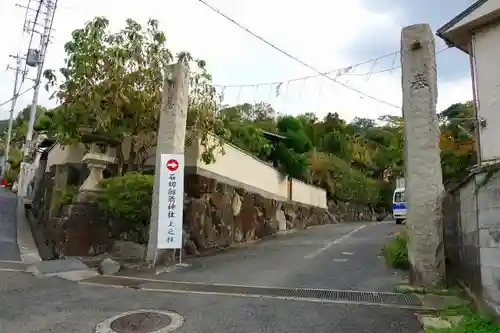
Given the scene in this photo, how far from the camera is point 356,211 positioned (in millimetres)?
30906

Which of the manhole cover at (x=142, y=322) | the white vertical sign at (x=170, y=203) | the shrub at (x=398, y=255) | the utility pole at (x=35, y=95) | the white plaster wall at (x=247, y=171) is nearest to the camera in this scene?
the manhole cover at (x=142, y=322)

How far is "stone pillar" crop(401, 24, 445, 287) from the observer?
655 centimetres

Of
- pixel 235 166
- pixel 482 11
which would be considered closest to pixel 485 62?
pixel 482 11

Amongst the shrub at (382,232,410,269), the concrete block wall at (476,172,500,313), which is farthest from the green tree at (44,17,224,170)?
the concrete block wall at (476,172,500,313)

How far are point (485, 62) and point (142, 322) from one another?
999cm

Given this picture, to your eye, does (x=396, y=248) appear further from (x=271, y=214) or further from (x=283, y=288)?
(x=271, y=214)

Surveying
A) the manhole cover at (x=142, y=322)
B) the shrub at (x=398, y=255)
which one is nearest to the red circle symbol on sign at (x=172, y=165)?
the manhole cover at (x=142, y=322)

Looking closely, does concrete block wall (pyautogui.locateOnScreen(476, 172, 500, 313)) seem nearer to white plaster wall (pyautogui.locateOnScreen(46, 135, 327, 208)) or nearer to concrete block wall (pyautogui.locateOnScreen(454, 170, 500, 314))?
concrete block wall (pyautogui.locateOnScreen(454, 170, 500, 314))

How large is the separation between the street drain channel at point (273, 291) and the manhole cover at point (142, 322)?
1.50 m

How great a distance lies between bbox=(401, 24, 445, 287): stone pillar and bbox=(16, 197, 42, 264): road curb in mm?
8448

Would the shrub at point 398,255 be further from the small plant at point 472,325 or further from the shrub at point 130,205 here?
the shrub at point 130,205

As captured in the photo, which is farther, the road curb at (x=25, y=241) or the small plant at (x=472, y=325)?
the road curb at (x=25, y=241)

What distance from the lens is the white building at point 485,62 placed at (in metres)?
9.91

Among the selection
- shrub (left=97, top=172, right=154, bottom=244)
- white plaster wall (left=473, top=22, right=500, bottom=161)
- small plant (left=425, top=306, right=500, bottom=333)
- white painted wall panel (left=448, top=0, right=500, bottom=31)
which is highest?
white painted wall panel (left=448, top=0, right=500, bottom=31)
